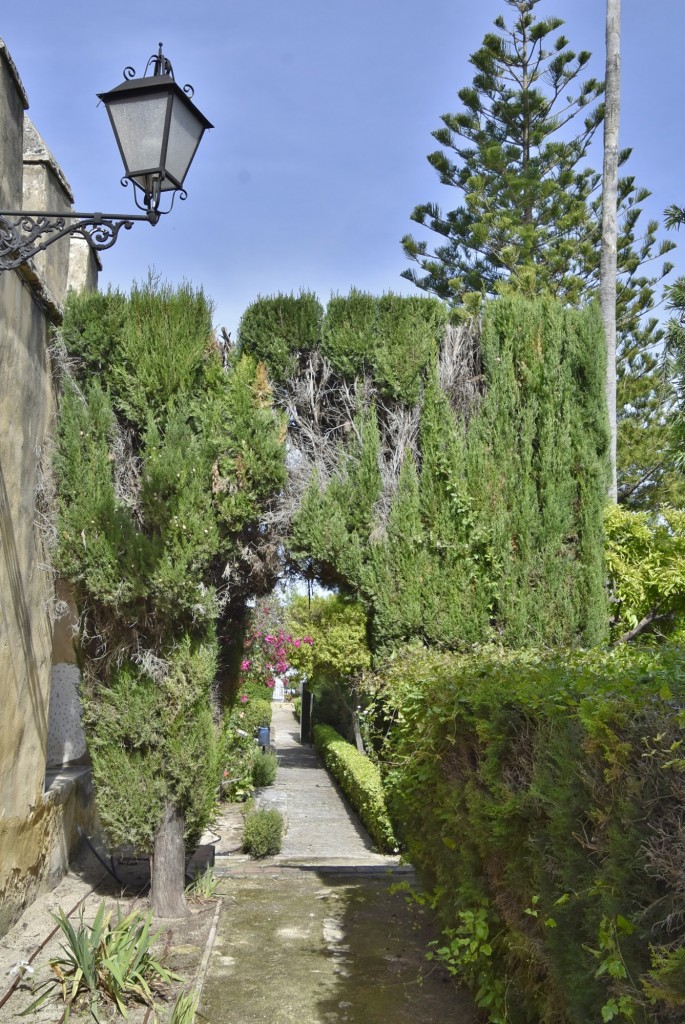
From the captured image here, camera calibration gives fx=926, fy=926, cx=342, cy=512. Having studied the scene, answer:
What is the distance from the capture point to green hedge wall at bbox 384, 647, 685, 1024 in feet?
8.68

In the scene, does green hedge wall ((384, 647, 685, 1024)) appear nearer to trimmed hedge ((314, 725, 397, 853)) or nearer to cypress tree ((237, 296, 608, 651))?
cypress tree ((237, 296, 608, 651))

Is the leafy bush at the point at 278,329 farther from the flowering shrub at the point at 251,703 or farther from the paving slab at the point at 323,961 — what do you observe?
the paving slab at the point at 323,961

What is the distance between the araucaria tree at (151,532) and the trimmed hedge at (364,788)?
3428 millimetres

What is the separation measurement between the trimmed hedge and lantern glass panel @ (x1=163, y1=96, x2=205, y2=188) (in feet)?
24.1

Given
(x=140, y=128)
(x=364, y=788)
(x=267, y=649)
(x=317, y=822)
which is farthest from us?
(x=267, y=649)

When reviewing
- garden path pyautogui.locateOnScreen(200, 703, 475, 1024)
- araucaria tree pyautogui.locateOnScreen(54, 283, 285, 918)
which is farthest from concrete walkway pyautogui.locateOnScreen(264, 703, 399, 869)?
araucaria tree pyautogui.locateOnScreen(54, 283, 285, 918)

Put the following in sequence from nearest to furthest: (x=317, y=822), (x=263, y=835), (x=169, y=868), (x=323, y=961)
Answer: (x=323, y=961) < (x=169, y=868) < (x=263, y=835) < (x=317, y=822)

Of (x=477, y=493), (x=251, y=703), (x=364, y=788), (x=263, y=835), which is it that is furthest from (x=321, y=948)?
(x=251, y=703)

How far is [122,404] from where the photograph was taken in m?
6.76

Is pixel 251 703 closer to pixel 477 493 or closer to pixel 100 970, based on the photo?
pixel 477 493

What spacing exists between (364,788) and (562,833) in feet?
26.0

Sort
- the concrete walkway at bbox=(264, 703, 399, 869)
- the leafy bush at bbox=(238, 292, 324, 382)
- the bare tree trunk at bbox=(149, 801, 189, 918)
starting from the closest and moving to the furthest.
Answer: the bare tree trunk at bbox=(149, 801, 189, 918), the leafy bush at bbox=(238, 292, 324, 382), the concrete walkway at bbox=(264, 703, 399, 869)

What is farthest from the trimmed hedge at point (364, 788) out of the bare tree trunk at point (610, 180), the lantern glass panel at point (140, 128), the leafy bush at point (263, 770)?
the lantern glass panel at point (140, 128)

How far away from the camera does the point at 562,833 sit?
3.32 metres
